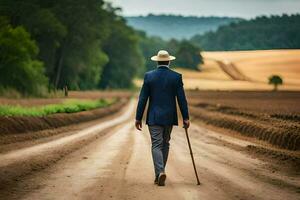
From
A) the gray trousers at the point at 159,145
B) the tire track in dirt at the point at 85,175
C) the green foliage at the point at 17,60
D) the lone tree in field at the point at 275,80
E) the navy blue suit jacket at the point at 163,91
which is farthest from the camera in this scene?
the lone tree in field at the point at 275,80

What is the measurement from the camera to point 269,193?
35.6 feet

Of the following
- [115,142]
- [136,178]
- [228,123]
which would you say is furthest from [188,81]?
[136,178]

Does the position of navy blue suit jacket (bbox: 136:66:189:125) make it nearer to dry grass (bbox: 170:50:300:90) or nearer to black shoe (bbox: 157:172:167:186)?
black shoe (bbox: 157:172:167:186)

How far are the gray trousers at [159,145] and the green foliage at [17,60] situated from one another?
4295 cm

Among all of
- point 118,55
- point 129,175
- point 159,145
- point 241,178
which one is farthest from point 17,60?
point 118,55

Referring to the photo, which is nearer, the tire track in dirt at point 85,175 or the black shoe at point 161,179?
the tire track in dirt at point 85,175

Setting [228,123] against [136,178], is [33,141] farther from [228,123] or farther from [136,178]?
[228,123]

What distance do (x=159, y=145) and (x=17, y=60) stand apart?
1740 inches

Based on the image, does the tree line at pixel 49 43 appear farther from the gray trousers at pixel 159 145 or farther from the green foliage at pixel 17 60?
the gray trousers at pixel 159 145

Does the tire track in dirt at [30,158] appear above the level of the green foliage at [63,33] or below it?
below

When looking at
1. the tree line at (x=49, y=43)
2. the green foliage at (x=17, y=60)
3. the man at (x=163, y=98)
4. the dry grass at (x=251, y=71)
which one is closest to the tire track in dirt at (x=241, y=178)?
the man at (x=163, y=98)

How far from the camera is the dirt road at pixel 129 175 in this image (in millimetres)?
10641

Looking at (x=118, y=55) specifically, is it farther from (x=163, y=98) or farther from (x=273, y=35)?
(x=163, y=98)

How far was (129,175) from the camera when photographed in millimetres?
12945
